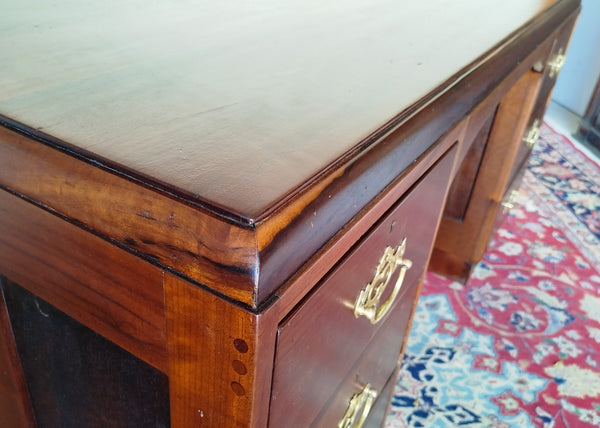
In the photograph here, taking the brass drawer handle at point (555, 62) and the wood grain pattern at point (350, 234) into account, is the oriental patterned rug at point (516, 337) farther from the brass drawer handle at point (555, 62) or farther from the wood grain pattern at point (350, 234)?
A: the wood grain pattern at point (350, 234)

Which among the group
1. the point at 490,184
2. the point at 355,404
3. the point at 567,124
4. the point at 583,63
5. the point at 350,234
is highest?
the point at 350,234

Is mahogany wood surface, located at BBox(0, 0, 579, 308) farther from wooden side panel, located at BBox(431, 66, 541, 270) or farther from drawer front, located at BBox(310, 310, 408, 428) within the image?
wooden side panel, located at BBox(431, 66, 541, 270)

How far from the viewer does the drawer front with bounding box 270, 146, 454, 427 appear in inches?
13.7

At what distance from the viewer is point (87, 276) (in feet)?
1.16

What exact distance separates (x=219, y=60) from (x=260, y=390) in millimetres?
280

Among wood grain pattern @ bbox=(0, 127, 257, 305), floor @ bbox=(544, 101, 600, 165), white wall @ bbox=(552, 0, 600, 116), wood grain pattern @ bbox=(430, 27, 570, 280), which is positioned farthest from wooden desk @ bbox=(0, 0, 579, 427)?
white wall @ bbox=(552, 0, 600, 116)

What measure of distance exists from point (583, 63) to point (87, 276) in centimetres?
292

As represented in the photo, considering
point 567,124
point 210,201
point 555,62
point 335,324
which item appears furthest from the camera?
point 567,124

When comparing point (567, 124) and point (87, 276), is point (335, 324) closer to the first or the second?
point (87, 276)

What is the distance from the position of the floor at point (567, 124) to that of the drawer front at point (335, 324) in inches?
83.6

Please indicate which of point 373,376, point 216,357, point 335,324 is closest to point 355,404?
point 373,376

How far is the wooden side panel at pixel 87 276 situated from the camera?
0.33 m

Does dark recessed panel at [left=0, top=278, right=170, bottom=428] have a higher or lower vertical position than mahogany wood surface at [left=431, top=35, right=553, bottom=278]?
higher

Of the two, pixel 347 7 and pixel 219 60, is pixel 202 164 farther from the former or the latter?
pixel 347 7
